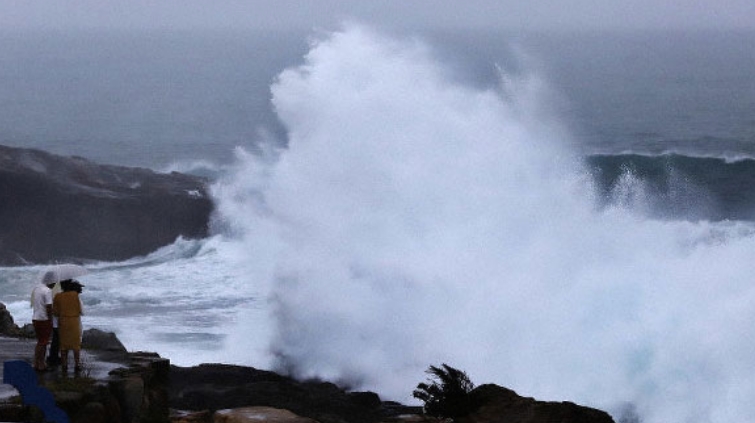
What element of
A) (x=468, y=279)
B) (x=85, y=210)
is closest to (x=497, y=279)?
(x=468, y=279)

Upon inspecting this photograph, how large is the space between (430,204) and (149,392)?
19477mm

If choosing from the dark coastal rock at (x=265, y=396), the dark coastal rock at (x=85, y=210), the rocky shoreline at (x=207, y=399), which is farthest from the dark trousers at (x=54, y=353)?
the dark coastal rock at (x=85, y=210)

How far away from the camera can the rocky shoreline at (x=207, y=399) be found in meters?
16.6

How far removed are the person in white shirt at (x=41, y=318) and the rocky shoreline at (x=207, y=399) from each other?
0.26m

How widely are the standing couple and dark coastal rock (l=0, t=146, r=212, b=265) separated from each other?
23.0 metres

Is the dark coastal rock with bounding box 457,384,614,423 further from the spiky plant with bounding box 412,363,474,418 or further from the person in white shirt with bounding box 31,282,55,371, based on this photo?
the person in white shirt with bounding box 31,282,55,371

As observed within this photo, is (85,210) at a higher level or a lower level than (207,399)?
higher

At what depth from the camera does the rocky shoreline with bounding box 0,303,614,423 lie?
1656 centimetres

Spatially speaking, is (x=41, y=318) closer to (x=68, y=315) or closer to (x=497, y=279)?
(x=68, y=315)

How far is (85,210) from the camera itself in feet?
144

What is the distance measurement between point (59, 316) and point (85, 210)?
88.4 feet

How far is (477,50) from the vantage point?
174 metres

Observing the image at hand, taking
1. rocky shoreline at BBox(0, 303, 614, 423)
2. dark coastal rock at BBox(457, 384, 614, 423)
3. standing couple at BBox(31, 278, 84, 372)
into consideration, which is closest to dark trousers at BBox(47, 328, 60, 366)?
standing couple at BBox(31, 278, 84, 372)

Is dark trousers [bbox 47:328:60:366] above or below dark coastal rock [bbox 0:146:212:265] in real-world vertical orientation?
below
